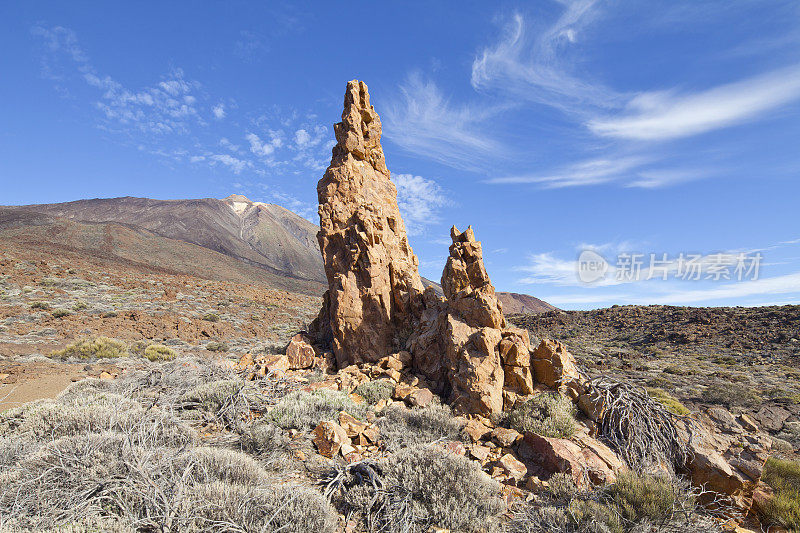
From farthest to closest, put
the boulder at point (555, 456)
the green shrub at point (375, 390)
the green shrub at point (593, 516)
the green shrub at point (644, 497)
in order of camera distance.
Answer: the green shrub at point (375, 390), the boulder at point (555, 456), the green shrub at point (644, 497), the green shrub at point (593, 516)

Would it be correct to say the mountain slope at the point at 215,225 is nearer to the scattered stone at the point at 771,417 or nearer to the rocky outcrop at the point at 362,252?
the rocky outcrop at the point at 362,252

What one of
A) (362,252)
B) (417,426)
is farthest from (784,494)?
(362,252)

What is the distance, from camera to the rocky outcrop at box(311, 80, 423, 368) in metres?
9.50

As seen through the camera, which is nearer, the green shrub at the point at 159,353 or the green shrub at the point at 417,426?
the green shrub at the point at 417,426

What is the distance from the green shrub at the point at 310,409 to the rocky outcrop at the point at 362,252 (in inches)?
97.3

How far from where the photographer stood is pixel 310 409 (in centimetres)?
629

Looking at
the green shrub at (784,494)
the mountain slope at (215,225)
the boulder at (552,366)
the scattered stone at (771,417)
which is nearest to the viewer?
the green shrub at (784,494)

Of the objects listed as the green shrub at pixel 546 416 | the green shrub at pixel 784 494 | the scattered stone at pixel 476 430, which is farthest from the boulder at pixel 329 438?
the green shrub at pixel 784 494

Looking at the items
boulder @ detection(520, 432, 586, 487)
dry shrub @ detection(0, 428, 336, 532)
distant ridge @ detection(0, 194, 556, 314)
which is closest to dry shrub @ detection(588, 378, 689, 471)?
boulder @ detection(520, 432, 586, 487)

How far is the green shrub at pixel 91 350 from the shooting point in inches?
500

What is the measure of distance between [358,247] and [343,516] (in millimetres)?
6831

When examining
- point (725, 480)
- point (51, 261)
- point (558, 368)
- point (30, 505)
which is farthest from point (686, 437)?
point (51, 261)

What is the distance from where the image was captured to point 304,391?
7.27m

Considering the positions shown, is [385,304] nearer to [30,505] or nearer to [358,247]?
[358,247]
